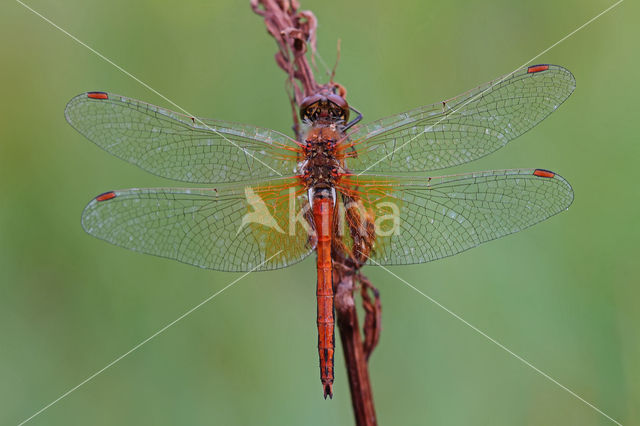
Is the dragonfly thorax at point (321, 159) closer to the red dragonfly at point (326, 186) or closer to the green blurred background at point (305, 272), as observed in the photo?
the red dragonfly at point (326, 186)

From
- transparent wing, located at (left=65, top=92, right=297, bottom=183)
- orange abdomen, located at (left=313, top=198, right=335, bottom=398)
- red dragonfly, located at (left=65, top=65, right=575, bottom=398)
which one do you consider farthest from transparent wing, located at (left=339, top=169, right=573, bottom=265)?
transparent wing, located at (left=65, top=92, right=297, bottom=183)

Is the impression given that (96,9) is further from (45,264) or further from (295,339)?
(295,339)

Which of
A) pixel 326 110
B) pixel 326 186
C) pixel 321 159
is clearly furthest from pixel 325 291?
pixel 326 110

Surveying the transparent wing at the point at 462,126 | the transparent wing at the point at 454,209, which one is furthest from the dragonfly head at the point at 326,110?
the transparent wing at the point at 454,209

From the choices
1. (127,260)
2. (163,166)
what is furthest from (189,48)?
(127,260)

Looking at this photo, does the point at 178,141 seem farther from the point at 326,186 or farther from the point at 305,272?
the point at 305,272

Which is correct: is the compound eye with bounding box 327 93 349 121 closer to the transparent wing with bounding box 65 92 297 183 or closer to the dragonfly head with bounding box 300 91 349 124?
the dragonfly head with bounding box 300 91 349 124
